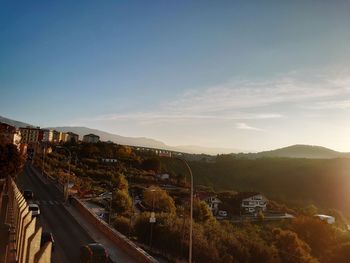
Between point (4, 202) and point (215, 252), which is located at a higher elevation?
point (4, 202)

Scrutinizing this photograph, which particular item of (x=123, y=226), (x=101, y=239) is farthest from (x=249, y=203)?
(x=101, y=239)

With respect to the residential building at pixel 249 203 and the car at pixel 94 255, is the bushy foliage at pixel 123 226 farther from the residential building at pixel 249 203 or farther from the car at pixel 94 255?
the residential building at pixel 249 203

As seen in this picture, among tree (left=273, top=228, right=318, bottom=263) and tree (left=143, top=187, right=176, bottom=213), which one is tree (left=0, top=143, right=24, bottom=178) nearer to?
tree (left=143, top=187, right=176, bottom=213)

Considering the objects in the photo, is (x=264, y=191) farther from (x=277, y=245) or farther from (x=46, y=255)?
(x=46, y=255)

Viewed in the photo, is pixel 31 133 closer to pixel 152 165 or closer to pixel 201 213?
pixel 152 165

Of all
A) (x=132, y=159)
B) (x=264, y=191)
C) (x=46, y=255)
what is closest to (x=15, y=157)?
(x=46, y=255)

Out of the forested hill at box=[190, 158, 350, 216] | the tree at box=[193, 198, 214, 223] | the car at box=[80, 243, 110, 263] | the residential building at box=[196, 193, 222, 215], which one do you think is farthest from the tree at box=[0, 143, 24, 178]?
the forested hill at box=[190, 158, 350, 216]
